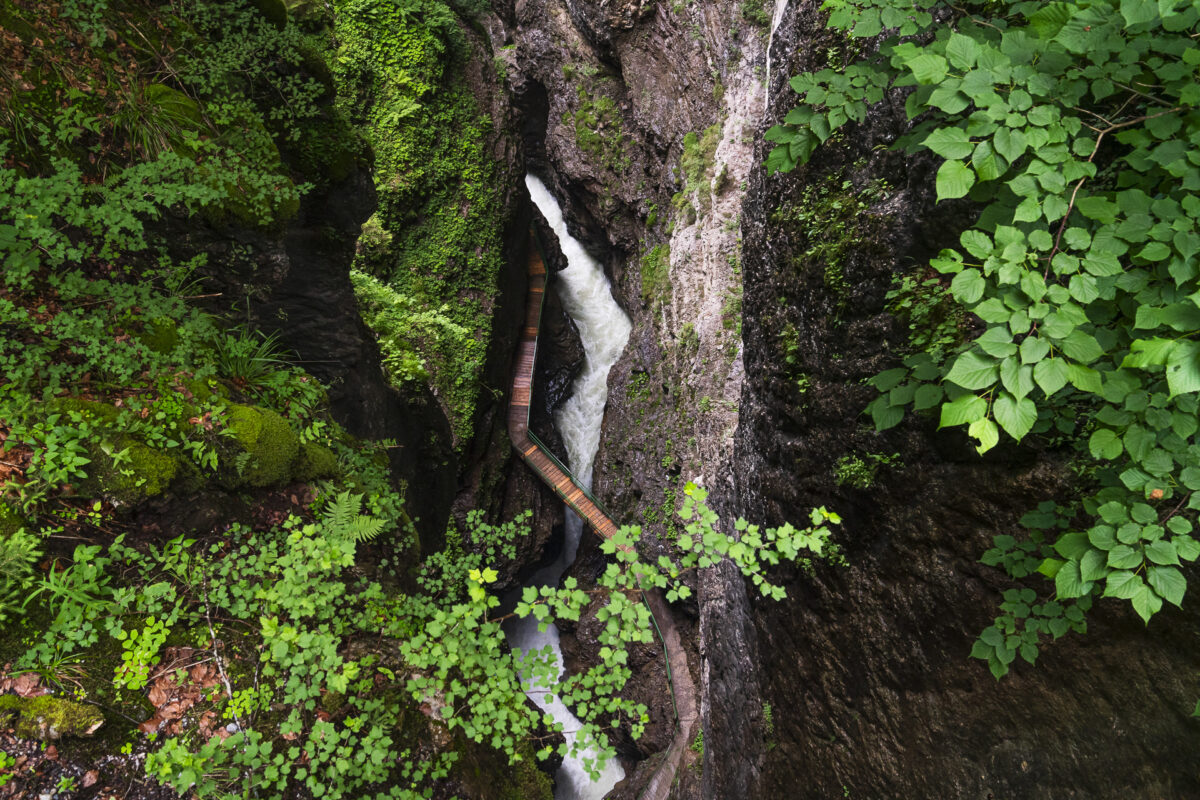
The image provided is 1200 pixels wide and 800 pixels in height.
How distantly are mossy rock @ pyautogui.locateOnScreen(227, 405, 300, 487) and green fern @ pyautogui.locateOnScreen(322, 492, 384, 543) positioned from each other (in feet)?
1.74

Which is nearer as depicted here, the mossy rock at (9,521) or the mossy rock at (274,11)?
the mossy rock at (9,521)

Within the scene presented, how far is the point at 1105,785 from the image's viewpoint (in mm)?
2406

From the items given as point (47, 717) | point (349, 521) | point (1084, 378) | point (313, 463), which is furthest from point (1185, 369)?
point (313, 463)

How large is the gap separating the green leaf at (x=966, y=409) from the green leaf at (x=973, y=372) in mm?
78

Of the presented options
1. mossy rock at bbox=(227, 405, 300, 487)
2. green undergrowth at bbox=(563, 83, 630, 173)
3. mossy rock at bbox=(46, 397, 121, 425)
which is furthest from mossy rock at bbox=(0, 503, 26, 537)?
green undergrowth at bbox=(563, 83, 630, 173)

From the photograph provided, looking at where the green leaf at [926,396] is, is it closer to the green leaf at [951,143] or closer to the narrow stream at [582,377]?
the green leaf at [951,143]

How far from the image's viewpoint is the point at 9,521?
3379 millimetres

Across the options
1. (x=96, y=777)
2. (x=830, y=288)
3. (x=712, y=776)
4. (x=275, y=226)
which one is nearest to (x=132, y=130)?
(x=275, y=226)

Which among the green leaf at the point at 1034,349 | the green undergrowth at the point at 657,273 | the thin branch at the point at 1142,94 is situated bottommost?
the green undergrowth at the point at 657,273

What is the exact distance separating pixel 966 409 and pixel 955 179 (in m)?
0.82

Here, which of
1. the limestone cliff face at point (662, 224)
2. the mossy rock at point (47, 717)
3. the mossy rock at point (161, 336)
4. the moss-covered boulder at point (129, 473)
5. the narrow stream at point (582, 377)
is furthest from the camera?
the narrow stream at point (582, 377)

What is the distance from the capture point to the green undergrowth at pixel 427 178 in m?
12.6

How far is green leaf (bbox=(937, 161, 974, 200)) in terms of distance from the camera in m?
1.97

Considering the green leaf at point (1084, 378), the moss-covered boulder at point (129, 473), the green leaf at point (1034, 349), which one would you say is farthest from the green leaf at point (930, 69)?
the moss-covered boulder at point (129, 473)
